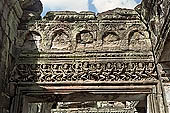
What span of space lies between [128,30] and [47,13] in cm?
163

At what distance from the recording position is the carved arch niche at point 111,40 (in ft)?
13.8

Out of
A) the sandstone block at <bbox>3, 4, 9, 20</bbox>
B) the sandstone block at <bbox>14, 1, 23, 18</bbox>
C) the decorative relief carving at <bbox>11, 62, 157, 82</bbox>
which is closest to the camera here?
the sandstone block at <bbox>3, 4, 9, 20</bbox>

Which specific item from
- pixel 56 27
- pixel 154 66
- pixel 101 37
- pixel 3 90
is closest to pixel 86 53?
pixel 101 37

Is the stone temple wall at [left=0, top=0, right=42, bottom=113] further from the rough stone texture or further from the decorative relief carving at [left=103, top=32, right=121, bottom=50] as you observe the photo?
the decorative relief carving at [left=103, top=32, right=121, bottom=50]

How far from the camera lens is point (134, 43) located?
4.24 meters

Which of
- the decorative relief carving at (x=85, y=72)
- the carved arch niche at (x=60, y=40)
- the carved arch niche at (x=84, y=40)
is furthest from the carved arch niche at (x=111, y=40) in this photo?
the carved arch niche at (x=60, y=40)

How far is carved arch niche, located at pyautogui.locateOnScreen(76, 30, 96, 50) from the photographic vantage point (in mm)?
4221

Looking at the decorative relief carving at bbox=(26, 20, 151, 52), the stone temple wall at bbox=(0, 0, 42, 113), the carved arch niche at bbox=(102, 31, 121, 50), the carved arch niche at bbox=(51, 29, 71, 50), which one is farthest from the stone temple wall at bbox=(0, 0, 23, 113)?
the carved arch niche at bbox=(102, 31, 121, 50)

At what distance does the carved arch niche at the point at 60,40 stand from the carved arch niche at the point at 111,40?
667 mm

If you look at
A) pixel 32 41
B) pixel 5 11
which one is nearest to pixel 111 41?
pixel 32 41

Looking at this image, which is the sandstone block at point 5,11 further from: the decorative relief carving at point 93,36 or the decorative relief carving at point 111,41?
the decorative relief carving at point 111,41

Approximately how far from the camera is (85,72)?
12.8ft

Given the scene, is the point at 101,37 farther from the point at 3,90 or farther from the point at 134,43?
the point at 3,90

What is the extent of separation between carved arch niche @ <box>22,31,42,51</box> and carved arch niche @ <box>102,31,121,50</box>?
1208 millimetres
